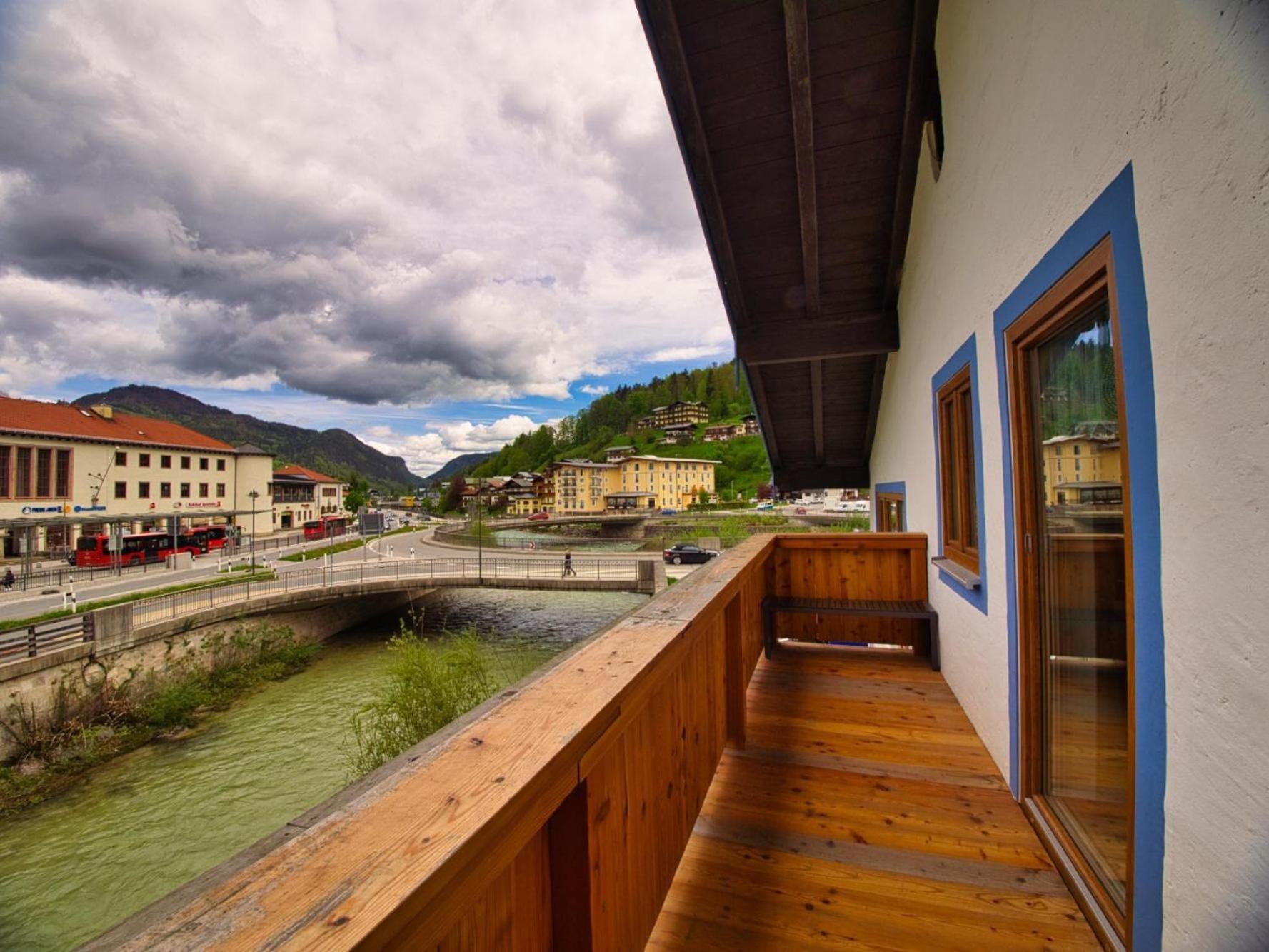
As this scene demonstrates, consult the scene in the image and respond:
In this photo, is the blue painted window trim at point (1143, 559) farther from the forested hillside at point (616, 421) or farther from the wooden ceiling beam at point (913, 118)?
the forested hillside at point (616, 421)

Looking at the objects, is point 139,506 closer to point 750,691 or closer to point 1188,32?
point 750,691

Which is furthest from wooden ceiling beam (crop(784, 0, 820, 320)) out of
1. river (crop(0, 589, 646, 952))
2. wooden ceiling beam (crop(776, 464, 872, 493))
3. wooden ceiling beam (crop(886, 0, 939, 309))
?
river (crop(0, 589, 646, 952))

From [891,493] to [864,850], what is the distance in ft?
16.5

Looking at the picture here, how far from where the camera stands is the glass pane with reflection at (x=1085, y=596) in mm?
1715

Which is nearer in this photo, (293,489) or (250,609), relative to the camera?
(250,609)

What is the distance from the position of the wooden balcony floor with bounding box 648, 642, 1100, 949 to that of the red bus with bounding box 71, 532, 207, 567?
32260 millimetres

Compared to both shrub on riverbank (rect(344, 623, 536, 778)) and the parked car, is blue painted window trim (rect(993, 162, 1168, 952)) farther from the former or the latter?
the parked car

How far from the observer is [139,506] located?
34719mm

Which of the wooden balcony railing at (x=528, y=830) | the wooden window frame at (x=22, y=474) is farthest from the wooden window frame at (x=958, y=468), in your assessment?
the wooden window frame at (x=22, y=474)

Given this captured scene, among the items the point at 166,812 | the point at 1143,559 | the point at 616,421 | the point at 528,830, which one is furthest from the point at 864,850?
the point at 616,421

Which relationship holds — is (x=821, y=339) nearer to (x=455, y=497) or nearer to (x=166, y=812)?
(x=166, y=812)

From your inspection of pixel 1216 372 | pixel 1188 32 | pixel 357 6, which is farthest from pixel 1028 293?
pixel 357 6

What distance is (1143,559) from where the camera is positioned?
1450 mm

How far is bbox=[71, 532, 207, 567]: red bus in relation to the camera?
2586 centimetres
